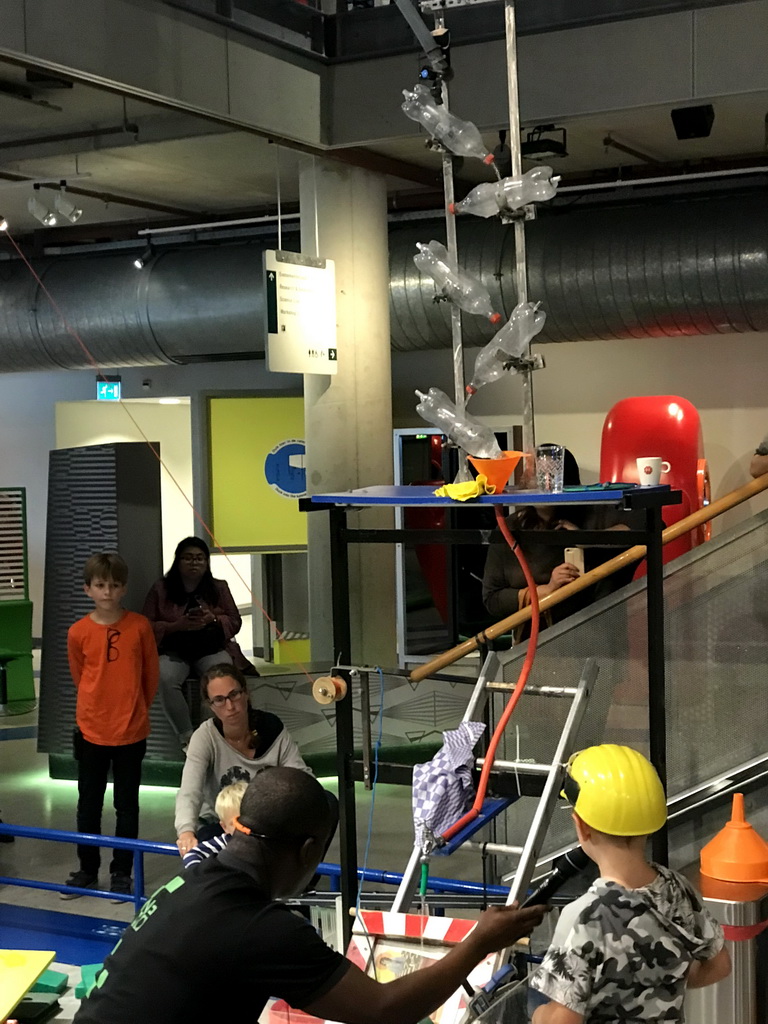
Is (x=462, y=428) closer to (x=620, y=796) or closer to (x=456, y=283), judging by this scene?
(x=456, y=283)

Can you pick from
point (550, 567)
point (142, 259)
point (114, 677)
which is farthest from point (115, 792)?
point (142, 259)

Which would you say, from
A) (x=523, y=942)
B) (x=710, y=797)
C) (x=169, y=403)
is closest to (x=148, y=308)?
(x=169, y=403)

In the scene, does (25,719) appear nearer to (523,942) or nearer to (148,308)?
(148,308)

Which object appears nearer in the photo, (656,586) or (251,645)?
(656,586)

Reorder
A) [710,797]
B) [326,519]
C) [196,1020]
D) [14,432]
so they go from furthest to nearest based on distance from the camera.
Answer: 1. [14,432]
2. [326,519]
3. [710,797]
4. [196,1020]

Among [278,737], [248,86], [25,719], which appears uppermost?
[248,86]

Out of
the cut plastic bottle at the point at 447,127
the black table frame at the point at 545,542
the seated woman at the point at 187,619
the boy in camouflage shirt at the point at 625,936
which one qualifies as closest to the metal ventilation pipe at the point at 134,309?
the seated woman at the point at 187,619

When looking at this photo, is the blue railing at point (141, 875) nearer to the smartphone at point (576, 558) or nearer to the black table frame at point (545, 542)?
the black table frame at point (545, 542)

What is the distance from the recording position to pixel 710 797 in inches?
159

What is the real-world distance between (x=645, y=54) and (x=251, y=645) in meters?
7.59

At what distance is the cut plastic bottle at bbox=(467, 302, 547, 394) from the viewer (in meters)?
3.00

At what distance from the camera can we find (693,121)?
643 centimetres

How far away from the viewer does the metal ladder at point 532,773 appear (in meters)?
2.88

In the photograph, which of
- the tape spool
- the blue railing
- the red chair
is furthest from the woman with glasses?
the red chair
